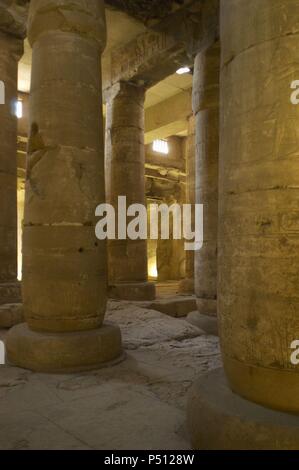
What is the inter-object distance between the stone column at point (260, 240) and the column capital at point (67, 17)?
275cm

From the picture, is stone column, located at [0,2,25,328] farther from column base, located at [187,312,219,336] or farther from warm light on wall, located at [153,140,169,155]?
warm light on wall, located at [153,140,169,155]

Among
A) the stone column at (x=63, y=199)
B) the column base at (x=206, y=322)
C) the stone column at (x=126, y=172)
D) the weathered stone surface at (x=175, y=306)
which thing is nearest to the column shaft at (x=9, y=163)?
the stone column at (x=126, y=172)

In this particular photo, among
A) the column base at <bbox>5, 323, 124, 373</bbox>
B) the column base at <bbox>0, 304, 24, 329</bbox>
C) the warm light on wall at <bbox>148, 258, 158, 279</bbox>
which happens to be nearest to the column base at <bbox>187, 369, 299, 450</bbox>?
the column base at <bbox>5, 323, 124, 373</bbox>

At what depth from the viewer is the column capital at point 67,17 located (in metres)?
4.77

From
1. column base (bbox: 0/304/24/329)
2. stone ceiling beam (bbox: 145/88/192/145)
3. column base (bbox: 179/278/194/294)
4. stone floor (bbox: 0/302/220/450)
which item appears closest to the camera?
stone floor (bbox: 0/302/220/450)

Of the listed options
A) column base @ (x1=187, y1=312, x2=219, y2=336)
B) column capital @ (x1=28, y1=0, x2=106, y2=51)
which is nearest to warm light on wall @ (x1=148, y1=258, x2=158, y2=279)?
column base @ (x1=187, y1=312, x2=219, y2=336)

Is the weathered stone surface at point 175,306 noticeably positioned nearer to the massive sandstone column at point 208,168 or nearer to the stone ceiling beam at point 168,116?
the massive sandstone column at point 208,168

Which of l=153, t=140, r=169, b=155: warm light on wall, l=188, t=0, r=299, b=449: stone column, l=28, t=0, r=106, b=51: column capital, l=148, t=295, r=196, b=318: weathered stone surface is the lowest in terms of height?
l=148, t=295, r=196, b=318: weathered stone surface

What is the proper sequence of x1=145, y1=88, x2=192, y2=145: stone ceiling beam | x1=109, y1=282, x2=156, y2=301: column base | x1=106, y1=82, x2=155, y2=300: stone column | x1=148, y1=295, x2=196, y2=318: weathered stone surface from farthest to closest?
1. x1=145, y1=88, x2=192, y2=145: stone ceiling beam
2. x1=106, y1=82, x2=155, y2=300: stone column
3. x1=109, y1=282, x2=156, y2=301: column base
4. x1=148, y1=295, x2=196, y2=318: weathered stone surface

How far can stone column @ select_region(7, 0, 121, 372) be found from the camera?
466cm

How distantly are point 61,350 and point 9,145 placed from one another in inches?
Answer: 202

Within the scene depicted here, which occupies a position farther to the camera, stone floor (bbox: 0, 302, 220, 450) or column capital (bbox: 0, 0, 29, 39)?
column capital (bbox: 0, 0, 29, 39)

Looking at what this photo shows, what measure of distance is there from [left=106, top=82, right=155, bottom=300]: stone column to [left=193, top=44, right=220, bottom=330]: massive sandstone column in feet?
9.18

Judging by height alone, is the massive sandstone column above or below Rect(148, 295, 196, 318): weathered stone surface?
above
